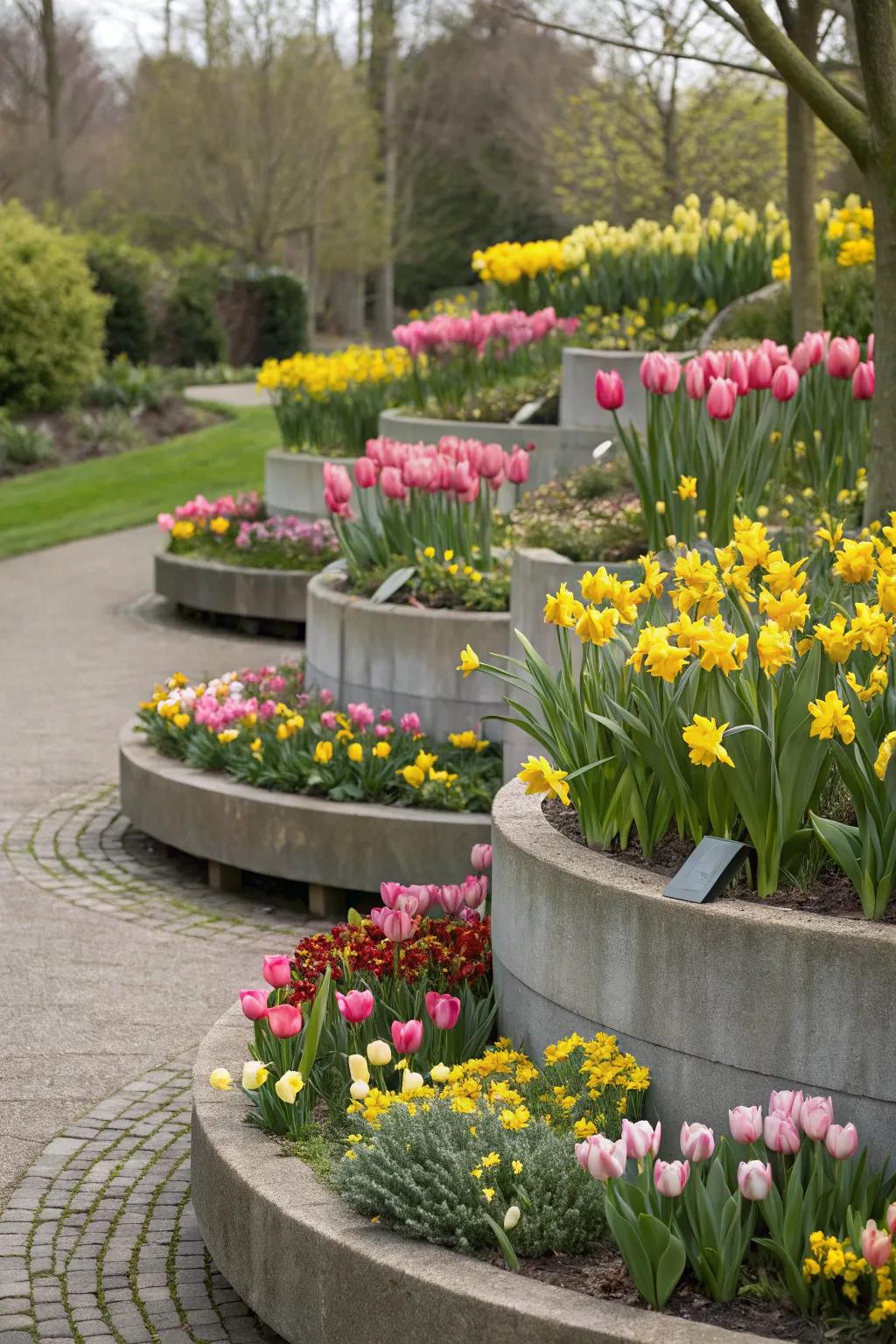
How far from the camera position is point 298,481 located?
510 inches

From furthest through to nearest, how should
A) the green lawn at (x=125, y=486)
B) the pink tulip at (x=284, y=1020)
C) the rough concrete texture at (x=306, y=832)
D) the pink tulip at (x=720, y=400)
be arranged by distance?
the green lawn at (x=125, y=486) → the rough concrete texture at (x=306, y=832) → the pink tulip at (x=720, y=400) → the pink tulip at (x=284, y=1020)

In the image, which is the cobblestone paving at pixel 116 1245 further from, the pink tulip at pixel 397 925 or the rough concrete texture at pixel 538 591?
the rough concrete texture at pixel 538 591

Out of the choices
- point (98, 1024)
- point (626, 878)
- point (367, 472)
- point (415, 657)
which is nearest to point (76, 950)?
point (98, 1024)

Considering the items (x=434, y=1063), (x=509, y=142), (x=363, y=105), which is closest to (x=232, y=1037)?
(x=434, y=1063)

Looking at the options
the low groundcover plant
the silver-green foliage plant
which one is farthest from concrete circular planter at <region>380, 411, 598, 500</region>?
the silver-green foliage plant

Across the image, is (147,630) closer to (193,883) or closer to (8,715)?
(8,715)

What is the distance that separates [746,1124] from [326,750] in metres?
3.64

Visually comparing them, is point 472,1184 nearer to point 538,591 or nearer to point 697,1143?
point 697,1143

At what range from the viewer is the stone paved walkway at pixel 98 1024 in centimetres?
387

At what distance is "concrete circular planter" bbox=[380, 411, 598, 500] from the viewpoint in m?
10.5

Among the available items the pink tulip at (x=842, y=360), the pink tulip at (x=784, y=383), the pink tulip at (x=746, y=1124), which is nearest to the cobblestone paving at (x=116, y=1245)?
the pink tulip at (x=746, y=1124)

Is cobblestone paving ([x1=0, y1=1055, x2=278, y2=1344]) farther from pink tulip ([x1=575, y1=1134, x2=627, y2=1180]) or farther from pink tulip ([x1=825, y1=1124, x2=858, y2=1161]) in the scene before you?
pink tulip ([x1=825, y1=1124, x2=858, y2=1161])

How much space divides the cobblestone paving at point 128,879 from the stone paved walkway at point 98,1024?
1 centimetres

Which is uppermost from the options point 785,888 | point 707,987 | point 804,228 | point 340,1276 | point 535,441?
point 804,228
